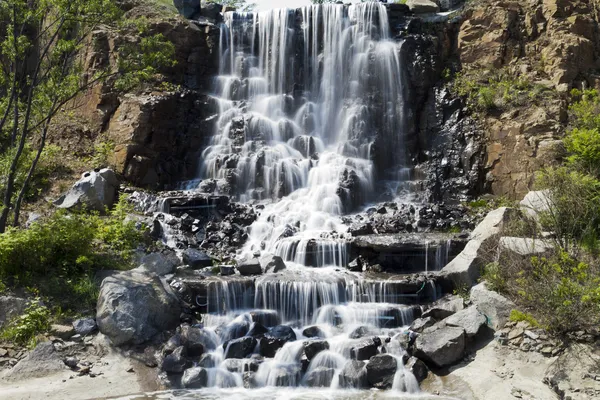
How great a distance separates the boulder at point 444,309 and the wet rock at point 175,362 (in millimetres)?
4729

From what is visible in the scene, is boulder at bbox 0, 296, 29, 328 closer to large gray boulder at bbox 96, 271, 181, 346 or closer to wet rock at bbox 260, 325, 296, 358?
large gray boulder at bbox 96, 271, 181, 346

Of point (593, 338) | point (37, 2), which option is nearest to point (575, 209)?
point (593, 338)

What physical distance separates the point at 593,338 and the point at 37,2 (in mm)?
14894

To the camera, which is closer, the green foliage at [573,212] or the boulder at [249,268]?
the green foliage at [573,212]

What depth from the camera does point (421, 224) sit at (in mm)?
15305

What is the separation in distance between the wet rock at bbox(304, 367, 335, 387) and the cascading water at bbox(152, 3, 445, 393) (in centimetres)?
2

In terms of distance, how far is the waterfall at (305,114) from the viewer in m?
17.0

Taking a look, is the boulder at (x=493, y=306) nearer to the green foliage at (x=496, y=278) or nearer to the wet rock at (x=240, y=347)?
the green foliage at (x=496, y=278)

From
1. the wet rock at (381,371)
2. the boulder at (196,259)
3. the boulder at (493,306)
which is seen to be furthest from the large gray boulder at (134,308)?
the boulder at (493,306)

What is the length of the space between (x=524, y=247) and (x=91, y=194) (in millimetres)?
12130

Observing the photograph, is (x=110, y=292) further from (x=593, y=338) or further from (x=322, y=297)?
(x=593, y=338)

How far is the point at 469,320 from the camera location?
989 cm

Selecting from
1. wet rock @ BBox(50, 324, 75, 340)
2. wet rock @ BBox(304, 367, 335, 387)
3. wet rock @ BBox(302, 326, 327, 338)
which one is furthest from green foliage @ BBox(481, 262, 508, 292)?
wet rock @ BBox(50, 324, 75, 340)

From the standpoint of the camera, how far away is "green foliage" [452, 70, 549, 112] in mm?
17641
